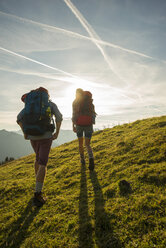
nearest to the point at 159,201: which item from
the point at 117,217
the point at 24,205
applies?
the point at 117,217

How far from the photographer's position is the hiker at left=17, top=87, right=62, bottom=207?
174 inches

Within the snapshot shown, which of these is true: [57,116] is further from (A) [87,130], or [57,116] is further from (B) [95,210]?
(B) [95,210]

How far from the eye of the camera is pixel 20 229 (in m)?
3.79

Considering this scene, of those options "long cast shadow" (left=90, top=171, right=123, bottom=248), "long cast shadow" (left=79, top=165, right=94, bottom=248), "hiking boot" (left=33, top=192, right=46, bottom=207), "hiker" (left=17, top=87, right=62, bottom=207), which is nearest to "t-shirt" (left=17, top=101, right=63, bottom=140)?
"hiker" (left=17, top=87, right=62, bottom=207)

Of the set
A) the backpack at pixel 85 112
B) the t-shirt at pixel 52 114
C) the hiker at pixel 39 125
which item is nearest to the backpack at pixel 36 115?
the hiker at pixel 39 125

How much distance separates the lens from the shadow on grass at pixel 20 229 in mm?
3361

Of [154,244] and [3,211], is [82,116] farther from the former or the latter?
[154,244]

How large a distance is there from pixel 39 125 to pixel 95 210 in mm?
2681

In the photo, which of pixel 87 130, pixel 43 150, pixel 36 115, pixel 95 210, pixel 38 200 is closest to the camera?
pixel 95 210

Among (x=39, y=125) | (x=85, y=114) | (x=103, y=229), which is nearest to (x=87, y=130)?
(x=85, y=114)

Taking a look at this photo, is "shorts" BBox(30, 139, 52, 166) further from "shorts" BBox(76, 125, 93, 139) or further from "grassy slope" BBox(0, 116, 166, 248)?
"shorts" BBox(76, 125, 93, 139)

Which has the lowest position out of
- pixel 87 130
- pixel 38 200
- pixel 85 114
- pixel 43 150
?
pixel 38 200

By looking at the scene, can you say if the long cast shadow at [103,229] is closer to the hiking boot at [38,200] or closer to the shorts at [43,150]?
the hiking boot at [38,200]

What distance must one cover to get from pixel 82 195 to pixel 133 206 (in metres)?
1.66
